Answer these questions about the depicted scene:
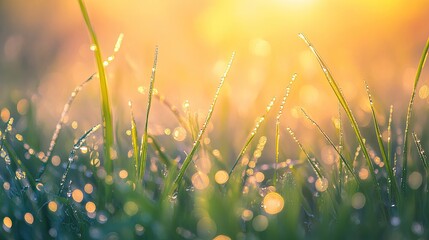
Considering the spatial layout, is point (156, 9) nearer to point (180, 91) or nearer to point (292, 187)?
point (180, 91)

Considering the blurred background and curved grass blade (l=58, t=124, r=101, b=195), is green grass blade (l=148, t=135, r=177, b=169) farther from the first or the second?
the blurred background

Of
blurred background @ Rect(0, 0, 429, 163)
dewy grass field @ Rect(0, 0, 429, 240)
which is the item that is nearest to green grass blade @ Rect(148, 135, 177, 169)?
dewy grass field @ Rect(0, 0, 429, 240)

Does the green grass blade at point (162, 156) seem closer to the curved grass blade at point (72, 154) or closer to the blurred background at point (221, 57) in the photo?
the curved grass blade at point (72, 154)

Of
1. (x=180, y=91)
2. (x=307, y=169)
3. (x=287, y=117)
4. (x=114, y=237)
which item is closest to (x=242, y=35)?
(x=180, y=91)

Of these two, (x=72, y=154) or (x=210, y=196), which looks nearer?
(x=210, y=196)

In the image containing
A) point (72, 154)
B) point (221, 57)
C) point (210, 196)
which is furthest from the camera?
point (221, 57)

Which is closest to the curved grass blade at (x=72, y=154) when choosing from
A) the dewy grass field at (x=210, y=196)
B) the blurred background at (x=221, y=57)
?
the dewy grass field at (x=210, y=196)

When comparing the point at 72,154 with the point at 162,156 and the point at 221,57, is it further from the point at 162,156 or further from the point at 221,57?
the point at 221,57

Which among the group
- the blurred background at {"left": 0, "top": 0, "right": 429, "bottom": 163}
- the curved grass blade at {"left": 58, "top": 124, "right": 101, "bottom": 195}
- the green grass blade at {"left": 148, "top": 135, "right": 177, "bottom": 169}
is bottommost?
the curved grass blade at {"left": 58, "top": 124, "right": 101, "bottom": 195}

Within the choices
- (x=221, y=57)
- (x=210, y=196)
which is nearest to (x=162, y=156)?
(x=210, y=196)
